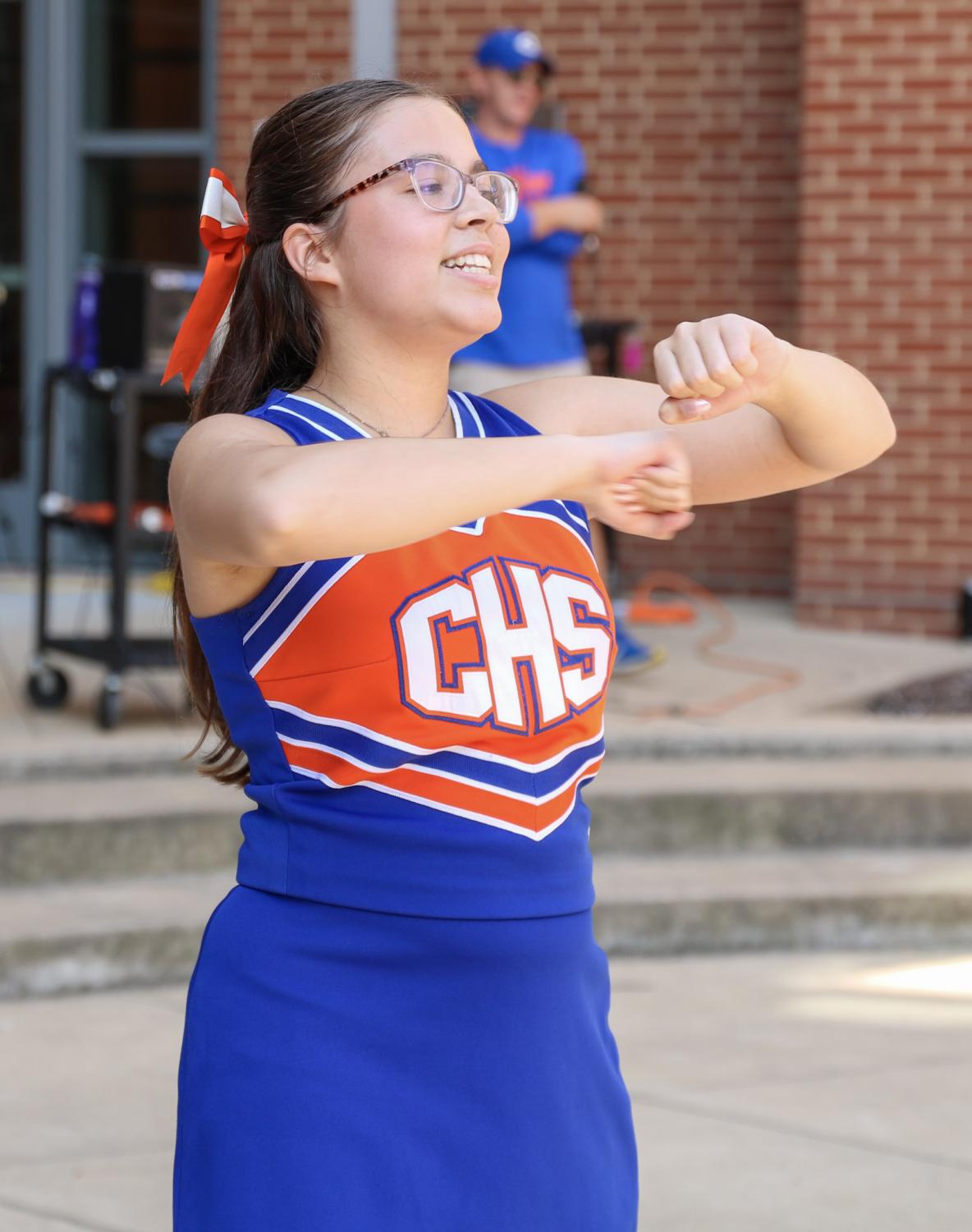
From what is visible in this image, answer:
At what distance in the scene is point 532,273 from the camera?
6.11 meters

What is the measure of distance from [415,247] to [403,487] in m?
0.41

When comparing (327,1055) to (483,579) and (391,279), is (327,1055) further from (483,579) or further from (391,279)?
(391,279)

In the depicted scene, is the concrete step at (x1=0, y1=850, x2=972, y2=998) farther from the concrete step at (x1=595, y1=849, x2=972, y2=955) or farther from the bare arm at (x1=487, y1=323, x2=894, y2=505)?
the bare arm at (x1=487, y1=323, x2=894, y2=505)

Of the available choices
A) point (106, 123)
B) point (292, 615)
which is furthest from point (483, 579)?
point (106, 123)

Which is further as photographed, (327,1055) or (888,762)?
(888,762)

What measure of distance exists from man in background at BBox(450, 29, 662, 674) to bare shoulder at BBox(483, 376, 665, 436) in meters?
3.75

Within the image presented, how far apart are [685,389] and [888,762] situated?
4265mm

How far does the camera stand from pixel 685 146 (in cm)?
849

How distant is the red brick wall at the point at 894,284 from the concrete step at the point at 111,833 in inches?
135

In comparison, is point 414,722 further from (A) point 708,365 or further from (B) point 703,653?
(B) point 703,653

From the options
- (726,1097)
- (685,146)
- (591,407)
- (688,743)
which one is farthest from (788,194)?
(591,407)

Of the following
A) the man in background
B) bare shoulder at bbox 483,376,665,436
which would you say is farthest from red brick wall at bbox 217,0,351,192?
bare shoulder at bbox 483,376,665,436

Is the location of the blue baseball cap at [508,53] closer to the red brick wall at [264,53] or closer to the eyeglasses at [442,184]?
the red brick wall at [264,53]

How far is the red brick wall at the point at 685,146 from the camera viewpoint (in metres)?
8.43
